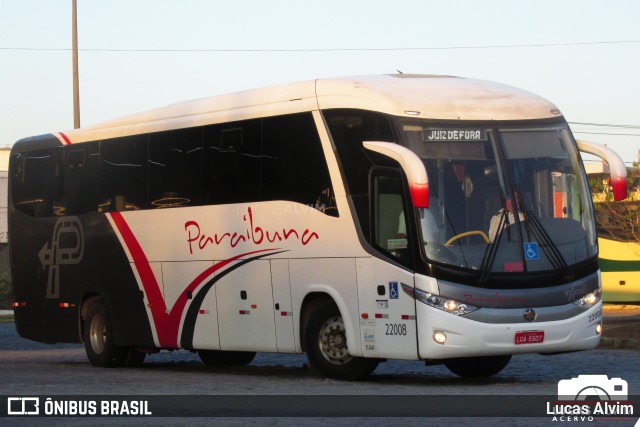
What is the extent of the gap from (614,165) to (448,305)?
292 centimetres

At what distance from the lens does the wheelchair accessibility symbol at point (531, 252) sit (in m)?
15.5

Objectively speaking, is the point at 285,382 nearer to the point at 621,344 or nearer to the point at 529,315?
the point at 529,315

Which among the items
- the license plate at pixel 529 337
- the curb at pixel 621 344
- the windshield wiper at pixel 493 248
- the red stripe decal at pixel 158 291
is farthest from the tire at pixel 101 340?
the curb at pixel 621 344

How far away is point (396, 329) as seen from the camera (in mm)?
15602

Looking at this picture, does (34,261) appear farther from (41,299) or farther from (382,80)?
(382,80)

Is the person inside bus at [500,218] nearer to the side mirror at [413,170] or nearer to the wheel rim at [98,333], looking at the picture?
the side mirror at [413,170]

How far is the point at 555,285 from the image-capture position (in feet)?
51.2

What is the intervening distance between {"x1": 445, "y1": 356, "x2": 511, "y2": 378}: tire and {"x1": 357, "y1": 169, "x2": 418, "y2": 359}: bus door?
1991mm

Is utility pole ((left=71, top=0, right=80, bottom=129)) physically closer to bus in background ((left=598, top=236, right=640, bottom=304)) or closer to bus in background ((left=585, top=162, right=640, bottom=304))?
bus in background ((left=585, top=162, right=640, bottom=304))

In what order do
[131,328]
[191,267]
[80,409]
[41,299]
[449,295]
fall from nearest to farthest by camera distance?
[80,409] → [449,295] → [191,267] → [131,328] → [41,299]

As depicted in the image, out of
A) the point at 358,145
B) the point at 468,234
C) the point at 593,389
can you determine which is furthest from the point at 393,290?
the point at 593,389

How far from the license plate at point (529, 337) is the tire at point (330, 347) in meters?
1.91

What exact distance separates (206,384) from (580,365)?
6.16 meters

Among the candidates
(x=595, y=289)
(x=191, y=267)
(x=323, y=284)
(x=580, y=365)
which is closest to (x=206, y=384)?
(x=323, y=284)
